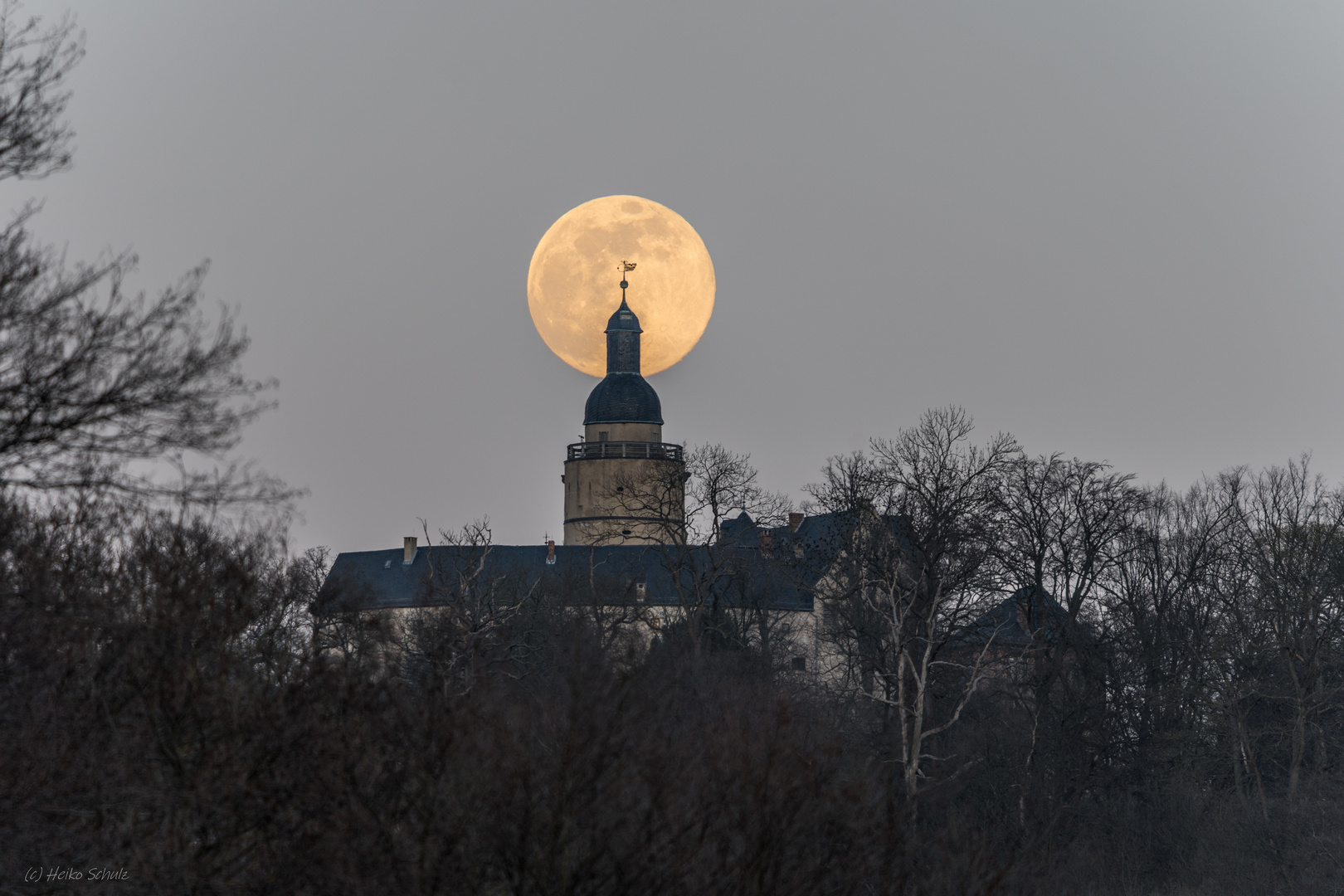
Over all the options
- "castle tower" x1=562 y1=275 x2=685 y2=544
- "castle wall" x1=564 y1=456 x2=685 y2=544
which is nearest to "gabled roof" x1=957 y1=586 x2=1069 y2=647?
"castle wall" x1=564 y1=456 x2=685 y2=544

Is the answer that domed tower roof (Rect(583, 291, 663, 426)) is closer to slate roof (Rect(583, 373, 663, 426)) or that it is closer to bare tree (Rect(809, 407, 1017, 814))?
slate roof (Rect(583, 373, 663, 426))

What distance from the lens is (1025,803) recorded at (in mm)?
43219

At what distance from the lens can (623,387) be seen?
285 ft

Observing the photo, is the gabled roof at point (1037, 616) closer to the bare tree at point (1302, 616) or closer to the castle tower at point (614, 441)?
the bare tree at point (1302, 616)

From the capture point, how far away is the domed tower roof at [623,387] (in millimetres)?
86375

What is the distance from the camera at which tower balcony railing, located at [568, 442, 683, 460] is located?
8562 cm

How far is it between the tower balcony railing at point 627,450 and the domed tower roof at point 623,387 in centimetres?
128

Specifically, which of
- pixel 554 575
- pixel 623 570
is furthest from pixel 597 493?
pixel 623 570

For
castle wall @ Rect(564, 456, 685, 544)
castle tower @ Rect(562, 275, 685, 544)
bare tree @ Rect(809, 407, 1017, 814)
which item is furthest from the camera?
castle tower @ Rect(562, 275, 685, 544)

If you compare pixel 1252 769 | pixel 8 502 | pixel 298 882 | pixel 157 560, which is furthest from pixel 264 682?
pixel 1252 769

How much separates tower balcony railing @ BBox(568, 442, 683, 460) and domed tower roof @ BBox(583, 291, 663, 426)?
128 centimetres

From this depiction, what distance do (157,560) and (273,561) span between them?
14.3 m

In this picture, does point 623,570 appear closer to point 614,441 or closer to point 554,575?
point 554,575

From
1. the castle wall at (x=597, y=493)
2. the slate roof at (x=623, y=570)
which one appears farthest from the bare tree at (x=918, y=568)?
the castle wall at (x=597, y=493)
